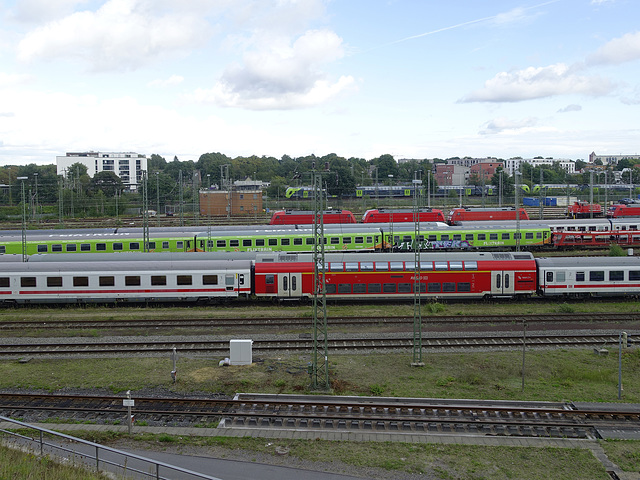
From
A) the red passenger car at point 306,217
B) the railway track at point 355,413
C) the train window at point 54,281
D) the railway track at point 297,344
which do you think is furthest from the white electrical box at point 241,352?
→ the red passenger car at point 306,217

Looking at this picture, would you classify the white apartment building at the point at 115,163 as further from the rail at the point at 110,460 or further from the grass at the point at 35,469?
the grass at the point at 35,469

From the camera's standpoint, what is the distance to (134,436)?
16.1 metres

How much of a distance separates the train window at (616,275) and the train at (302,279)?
0.06 metres

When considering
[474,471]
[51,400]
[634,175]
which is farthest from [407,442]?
[634,175]

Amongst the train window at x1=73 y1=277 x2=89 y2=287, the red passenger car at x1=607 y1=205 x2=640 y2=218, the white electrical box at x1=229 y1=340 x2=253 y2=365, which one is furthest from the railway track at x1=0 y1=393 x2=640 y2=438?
the red passenger car at x1=607 y1=205 x2=640 y2=218

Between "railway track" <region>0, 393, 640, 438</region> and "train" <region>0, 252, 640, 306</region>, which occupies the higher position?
"train" <region>0, 252, 640, 306</region>

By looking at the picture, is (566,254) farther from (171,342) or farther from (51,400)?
(51,400)

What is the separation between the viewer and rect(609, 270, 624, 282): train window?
33.0m

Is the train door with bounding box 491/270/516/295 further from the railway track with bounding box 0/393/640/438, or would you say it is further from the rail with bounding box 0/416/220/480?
the rail with bounding box 0/416/220/480

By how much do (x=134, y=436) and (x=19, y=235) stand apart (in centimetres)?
3922

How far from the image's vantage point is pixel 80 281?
32750 millimetres

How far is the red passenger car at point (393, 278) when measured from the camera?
107 feet

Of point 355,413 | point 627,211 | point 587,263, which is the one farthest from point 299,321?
point 627,211

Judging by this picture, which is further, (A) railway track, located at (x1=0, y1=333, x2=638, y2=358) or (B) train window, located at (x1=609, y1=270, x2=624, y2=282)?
(B) train window, located at (x1=609, y1=270, x2=624, y2=282)
